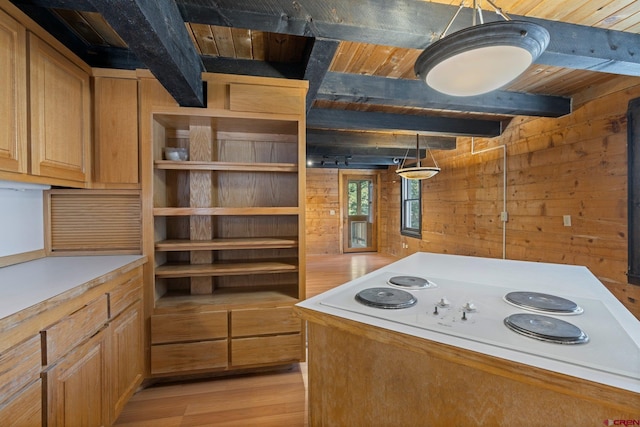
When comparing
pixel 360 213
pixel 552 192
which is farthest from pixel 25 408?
pixel 360 213

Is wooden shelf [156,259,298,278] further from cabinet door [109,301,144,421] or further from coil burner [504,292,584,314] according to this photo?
coil burner [504,292,584,314]

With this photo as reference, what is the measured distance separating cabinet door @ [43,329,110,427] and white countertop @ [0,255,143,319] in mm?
288

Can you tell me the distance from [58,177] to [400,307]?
6.55ft

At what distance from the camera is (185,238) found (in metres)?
2.31

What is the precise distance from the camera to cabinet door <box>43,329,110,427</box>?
1074mm

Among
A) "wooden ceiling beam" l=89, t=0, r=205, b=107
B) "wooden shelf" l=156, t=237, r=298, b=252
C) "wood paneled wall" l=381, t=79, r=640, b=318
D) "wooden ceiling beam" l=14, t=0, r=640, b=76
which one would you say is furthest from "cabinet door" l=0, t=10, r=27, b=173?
"wood paneled wall" l=381, t=79, r=640, b=318

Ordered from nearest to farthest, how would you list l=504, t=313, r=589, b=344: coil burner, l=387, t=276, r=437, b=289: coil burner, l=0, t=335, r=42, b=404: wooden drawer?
l=504, t=313, r=589, b=344: coil burner < l=0, t=335, r=42, b=404: wooden drawer < l=387, t=276, r=437, b=289: coil burner

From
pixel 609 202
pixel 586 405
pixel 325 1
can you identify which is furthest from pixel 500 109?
pixel 586 405

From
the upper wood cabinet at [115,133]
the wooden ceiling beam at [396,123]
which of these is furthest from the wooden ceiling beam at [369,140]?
the upper wood cabinet at [115,133]

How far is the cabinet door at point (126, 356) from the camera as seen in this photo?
4.98 feet

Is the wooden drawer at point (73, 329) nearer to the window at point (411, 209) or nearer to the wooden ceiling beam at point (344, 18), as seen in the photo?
the wooden ceiling beam at point (344, 18)

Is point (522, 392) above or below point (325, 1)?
below

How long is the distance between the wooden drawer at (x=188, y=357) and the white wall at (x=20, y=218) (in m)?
1.01

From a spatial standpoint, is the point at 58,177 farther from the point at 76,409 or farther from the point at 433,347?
the point at 433,347
